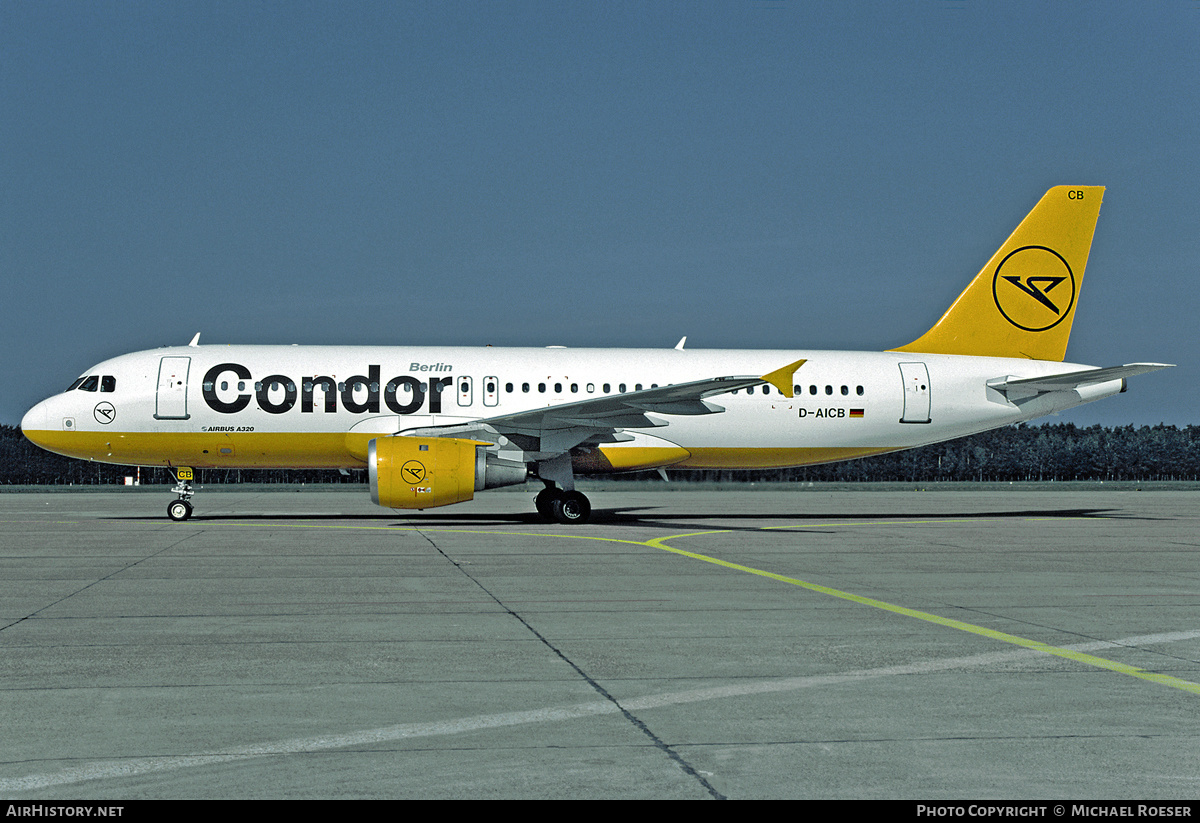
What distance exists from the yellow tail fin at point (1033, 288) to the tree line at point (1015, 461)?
42.0m

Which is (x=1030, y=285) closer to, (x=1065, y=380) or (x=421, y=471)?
(x=1065, y=380)

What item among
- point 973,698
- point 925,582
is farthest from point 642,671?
point 925,582

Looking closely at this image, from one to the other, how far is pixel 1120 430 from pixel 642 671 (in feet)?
320

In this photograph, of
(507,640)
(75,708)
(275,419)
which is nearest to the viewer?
(75,708)

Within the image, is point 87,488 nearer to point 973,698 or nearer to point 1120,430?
point 973,698

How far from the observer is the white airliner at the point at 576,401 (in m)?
21.3

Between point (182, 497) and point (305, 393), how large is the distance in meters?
3.44

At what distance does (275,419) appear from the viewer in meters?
22.2

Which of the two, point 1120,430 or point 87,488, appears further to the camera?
point 1120,430

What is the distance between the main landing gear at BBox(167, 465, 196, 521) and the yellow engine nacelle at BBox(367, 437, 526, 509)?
4981 millimetres

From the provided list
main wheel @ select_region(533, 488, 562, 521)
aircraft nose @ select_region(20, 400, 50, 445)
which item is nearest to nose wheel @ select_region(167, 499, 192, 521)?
aircraft nose @ select_region(20, 400, 50, 445)

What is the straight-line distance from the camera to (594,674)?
677 cm

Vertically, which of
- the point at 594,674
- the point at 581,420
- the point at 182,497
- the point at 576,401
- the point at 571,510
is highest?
the point at 576,401

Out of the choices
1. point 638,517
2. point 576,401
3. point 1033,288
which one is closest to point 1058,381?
point 1033,288
